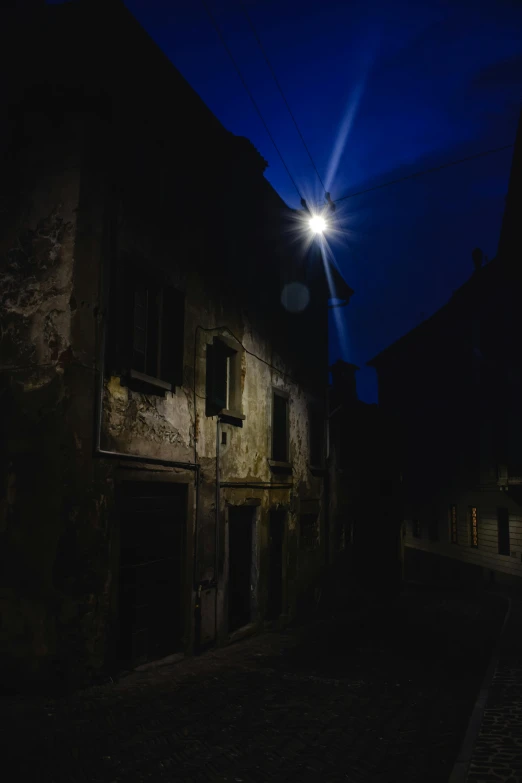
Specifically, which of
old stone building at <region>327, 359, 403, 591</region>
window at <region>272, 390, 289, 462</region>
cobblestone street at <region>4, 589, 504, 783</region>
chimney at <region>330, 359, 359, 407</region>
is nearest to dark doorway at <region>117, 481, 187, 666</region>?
cobblestone street at <region>4, 589, 504, 783</region>

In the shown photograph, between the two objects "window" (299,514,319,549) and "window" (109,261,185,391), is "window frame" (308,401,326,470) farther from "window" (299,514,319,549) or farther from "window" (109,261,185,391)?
"window" (109,261,185,391)

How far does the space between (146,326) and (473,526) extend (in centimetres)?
2503

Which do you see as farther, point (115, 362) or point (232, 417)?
point (232, 417)

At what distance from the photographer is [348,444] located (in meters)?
22.4

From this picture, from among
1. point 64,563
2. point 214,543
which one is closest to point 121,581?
point 64,563

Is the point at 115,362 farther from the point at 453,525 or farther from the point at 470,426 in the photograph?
the point at 453,525

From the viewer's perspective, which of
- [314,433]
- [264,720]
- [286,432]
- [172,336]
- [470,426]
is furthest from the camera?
[470,426]

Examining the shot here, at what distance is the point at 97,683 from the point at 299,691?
2671 millimetres

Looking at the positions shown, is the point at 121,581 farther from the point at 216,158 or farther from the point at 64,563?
the point at 216,158

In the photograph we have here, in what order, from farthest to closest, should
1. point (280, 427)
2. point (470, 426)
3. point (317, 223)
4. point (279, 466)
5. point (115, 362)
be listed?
point (470, 426) → point (280, 427) → point (279, 466) → point (317, 223) → point (115, 362)

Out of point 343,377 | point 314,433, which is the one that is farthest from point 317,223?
point 343,377

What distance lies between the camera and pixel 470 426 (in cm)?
3145

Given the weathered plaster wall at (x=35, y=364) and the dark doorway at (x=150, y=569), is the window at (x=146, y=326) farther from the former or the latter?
the dark doorway at (x=150, y=569)

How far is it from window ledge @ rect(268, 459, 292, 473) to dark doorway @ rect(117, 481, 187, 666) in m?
4.22
